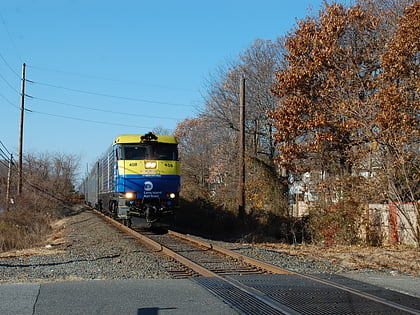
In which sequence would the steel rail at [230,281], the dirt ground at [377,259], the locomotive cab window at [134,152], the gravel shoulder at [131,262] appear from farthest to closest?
1. the locomotive cab window at [134,152]
2. the dirt ground at [377,259]
3. the gravel shoulder at [131,262]
4. the steel rail at [230,281]

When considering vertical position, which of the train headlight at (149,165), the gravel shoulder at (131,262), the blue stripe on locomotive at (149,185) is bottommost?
the gravel shoulder at (131,262)

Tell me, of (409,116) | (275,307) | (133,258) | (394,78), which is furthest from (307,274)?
(394,78)

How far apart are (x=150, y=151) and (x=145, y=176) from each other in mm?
992

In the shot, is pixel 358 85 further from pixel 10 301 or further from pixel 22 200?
pixel 22 200

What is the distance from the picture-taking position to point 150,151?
19.8 metres

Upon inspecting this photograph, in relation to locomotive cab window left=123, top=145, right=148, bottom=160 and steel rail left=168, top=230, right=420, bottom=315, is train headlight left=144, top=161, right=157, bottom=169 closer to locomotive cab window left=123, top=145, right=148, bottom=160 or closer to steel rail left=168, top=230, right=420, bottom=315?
locomotive cab window left=123, top=145, right=148, bottom=160

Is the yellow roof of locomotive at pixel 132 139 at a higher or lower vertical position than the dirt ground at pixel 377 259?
higher

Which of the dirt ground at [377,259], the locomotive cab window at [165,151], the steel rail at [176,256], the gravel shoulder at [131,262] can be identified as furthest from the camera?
the locomotive cab window at [165,151]

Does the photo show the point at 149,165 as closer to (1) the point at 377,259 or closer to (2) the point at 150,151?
(2) the point at 150,151

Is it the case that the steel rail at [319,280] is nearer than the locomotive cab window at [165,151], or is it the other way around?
the steel rail at [319,280]

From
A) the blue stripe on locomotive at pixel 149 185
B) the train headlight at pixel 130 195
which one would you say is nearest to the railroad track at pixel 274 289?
the train headlight at pixel 130 195

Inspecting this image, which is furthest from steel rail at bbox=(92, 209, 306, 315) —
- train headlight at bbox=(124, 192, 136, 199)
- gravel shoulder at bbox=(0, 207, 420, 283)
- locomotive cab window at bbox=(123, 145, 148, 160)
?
locomotive cab window at bbox=(123, 145, 148, 160)

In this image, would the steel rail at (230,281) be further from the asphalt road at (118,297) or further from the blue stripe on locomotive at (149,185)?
the blue stripe on locomotive at (149,185)

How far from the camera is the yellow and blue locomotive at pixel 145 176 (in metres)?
19.4
